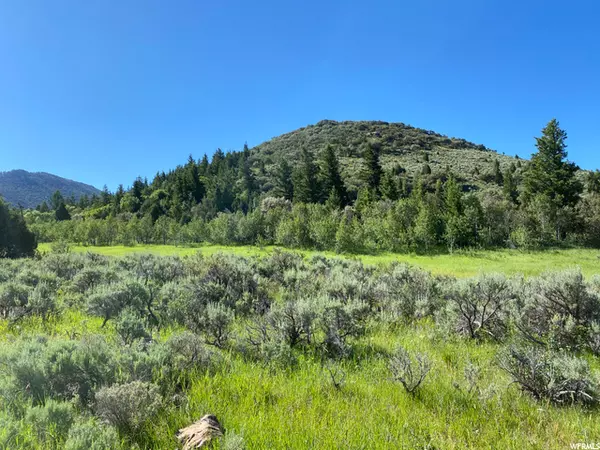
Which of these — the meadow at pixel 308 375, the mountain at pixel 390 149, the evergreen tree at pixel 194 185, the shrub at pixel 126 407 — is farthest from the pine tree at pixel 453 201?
the evergreen tree at pixel 194 185

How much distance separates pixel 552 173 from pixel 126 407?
57219 mm

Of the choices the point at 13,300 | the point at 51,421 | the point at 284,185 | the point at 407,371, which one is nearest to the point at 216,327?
the point at 51,421

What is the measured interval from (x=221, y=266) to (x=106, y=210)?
99.0 m

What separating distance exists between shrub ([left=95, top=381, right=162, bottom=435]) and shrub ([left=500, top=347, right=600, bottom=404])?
3.99m

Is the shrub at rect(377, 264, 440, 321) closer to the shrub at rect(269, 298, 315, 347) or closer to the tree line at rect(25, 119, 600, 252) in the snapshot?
the shrub at rect(269, 298, 315, 347)

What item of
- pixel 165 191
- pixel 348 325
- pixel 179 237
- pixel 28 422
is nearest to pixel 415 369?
pixel 348 325

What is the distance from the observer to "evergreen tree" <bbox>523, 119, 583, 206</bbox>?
141 ft

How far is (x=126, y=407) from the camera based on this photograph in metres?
2.82

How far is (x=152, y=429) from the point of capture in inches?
110

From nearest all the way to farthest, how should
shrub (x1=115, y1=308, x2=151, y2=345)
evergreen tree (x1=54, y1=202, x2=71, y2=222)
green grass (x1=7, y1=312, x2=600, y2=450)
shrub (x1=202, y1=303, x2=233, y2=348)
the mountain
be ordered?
1. green grass (x1=7, y1=312, x2=600, y2=450)
2. shrub (x1=115, y1=308, x2=151, y2=345)
3. shrub (x1=202, y1=303, x2=233, y2=348)
4. the mountain
5. evergreen tree (x1=54, y1=202, x2=71, y2=222)

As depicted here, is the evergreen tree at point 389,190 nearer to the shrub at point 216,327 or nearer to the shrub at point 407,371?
the shrub at point 216,327

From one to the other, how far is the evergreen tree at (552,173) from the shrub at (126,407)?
5254cm

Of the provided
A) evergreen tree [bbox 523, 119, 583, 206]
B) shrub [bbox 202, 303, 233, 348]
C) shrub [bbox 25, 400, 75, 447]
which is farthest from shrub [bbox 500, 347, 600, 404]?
evergreen tree [bbox 523, 119, 583, 206]

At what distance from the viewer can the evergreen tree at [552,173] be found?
42.9m
